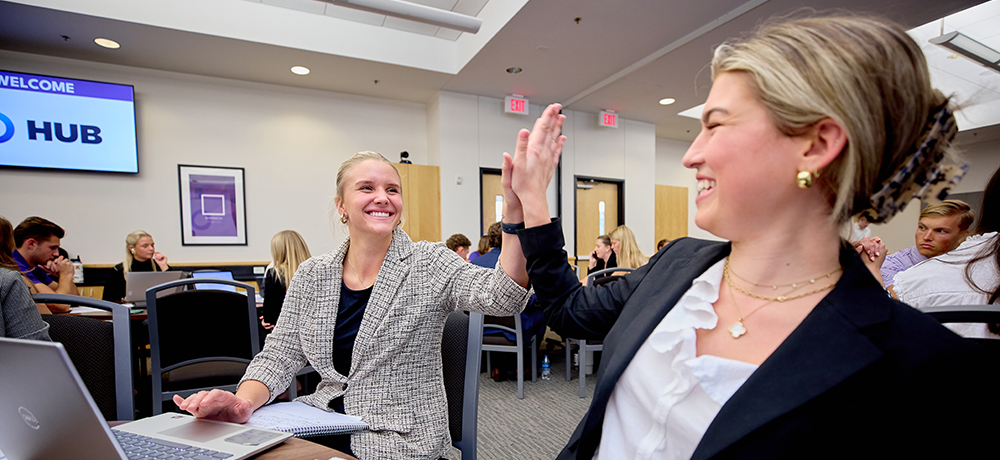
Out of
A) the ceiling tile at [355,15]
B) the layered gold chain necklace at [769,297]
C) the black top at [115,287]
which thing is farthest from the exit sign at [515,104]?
the layered gold chain necklace at [769,297]

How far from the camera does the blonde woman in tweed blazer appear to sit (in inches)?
45.7

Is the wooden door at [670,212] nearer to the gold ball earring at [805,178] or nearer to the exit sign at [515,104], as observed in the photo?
the exit sign at [515,104]

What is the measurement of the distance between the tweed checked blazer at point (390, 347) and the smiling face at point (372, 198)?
0.11 meters

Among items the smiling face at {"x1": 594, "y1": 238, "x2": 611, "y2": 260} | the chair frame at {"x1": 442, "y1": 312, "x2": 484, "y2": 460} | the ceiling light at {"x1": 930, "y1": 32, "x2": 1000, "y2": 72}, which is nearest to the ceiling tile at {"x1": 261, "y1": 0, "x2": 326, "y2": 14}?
the smiling face at {"x1": 594, "y1": 238, "x2": 611, "y2": 260}

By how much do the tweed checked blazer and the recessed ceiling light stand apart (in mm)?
5028

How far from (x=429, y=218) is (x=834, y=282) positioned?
18.8ft

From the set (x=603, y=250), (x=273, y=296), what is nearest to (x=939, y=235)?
(x=603, y=250)

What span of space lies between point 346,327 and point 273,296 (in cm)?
187

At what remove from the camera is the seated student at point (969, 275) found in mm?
1407

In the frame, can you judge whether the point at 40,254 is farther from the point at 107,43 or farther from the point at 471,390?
the point at 471,390

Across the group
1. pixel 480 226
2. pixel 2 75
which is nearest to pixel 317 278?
pixel 480 226

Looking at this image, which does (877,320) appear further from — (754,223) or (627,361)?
(627,361)

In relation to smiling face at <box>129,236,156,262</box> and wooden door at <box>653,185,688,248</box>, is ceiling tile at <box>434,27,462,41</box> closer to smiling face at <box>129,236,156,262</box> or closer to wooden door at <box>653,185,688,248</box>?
smiling face at <box>129,236,156,262</box>

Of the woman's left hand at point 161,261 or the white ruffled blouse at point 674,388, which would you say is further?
the woman's left hand at point 161,261
